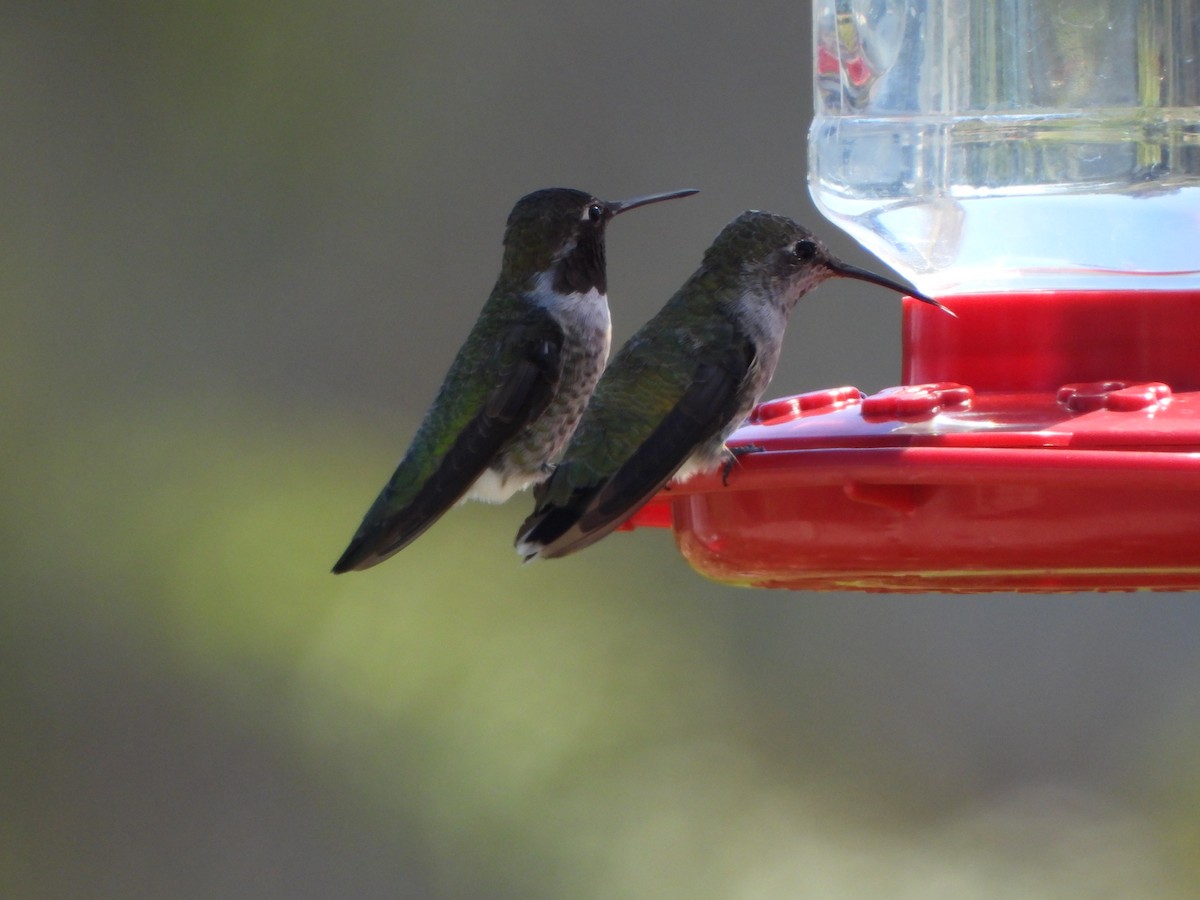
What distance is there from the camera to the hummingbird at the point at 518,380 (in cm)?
338

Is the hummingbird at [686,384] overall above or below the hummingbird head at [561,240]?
below

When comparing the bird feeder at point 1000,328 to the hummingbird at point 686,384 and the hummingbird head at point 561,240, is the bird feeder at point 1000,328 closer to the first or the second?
the hummingbird at point 686,384

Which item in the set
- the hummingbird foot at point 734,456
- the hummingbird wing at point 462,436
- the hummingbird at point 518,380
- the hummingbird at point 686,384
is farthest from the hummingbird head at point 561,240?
the hummingbird foot at point 734,456

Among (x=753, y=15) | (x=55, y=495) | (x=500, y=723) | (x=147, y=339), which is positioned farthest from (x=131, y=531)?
(x=753, y=15)

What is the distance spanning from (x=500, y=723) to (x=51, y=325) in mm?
2651

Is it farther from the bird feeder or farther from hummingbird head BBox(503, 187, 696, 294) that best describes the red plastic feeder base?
hummingbird head BBox(503, 187, 696, 294)

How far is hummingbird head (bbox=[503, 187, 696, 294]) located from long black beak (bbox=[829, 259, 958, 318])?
512 mm

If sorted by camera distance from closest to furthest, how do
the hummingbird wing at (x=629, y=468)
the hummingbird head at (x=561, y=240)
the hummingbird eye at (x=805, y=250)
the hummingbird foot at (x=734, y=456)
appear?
the hummingbird foot at (x=734, y=456) < the hummingbird wing at (x=629, y=468) < the hummingbird eye at (x=805, y=250) < the hummingbird head at (x=561, y=240)

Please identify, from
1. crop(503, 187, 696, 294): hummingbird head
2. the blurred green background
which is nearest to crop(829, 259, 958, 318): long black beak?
crop(503, 187, 696, 294): hummingbird head

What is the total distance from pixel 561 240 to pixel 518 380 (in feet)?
1.11

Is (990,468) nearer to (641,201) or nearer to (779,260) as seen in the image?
(779,260)

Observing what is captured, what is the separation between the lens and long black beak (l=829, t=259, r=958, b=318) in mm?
2874

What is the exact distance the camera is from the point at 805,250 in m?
3.29

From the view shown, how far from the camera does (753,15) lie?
7.88 m
